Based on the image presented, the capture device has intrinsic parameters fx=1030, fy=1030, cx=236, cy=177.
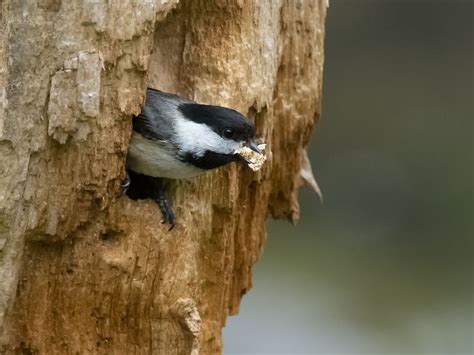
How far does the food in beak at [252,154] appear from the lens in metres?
3.65

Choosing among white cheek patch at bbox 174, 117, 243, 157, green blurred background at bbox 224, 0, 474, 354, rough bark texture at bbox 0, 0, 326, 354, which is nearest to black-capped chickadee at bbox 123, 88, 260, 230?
white cheek patch at bbox 174, 117, 243, 157

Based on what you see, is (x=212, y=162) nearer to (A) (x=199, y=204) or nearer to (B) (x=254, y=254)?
(A) (x=199, y=204)

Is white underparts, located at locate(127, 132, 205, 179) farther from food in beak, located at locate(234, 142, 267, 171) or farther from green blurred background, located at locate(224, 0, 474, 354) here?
green blurred background, located at locate(224, 0, 474, 354)

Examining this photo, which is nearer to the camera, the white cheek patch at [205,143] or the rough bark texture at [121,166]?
the rough bark texture at [121,166]

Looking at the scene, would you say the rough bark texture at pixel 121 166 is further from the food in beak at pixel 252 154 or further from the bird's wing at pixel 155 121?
the food in beak at pixel 252 154

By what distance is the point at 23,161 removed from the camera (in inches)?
134

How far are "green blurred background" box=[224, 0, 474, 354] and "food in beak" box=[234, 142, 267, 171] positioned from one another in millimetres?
4182

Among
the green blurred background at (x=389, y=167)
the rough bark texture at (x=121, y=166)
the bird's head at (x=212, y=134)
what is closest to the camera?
the rough bark texture at (x=121, y=166)

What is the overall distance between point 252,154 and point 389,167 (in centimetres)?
477

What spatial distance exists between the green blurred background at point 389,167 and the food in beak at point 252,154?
13.7 feet

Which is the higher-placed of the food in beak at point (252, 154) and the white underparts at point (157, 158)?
the food in beak at point (252, 154)

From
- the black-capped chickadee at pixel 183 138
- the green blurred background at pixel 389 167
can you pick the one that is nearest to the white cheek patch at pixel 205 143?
the black-capped chickadee at pixel 183 138

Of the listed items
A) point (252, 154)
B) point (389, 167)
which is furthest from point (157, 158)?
point (389, 167)

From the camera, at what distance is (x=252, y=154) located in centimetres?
367
